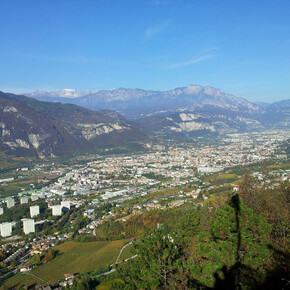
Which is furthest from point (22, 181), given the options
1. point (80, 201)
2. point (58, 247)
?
point (58, 247)

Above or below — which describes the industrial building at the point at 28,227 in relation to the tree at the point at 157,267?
below

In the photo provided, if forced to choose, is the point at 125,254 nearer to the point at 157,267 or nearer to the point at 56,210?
the point at 157,267

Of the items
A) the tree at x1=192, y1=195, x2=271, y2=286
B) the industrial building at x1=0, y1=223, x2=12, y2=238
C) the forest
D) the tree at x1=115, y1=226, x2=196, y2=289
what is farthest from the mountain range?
the tree at x1=192, y1=195, x2=271, y2=286

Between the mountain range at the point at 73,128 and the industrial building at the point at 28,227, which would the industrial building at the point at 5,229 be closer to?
the industrial building at the point at 28,227

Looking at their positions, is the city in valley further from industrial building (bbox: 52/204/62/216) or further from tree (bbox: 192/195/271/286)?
tree (bbox: 192/195/271/286)

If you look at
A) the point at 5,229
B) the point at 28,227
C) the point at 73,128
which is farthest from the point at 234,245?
the point at 73,128

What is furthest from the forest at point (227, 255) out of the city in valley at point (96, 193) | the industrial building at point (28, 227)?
the industrial building at point (28, 227)
